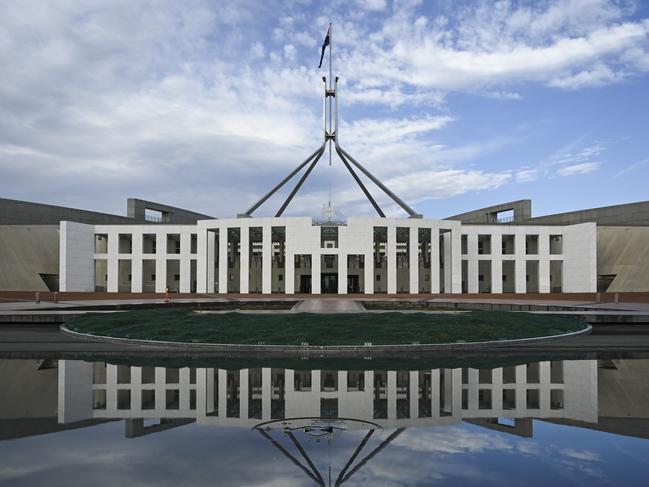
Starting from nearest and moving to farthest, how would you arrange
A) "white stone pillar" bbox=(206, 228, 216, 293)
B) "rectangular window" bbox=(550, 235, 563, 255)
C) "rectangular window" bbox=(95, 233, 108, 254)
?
1. "white stone pillar" bbox=(206, 228, 216, 293)
2. "rectangular window" bbox=(550, 235, 563, 255)
3. "rectangular window" bbox=(95, 233, 108, 254)

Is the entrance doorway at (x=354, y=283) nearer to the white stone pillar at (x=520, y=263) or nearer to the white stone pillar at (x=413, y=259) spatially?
the white stone pillar at (x=413, y=259)

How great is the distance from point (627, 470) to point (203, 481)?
506 centimetres

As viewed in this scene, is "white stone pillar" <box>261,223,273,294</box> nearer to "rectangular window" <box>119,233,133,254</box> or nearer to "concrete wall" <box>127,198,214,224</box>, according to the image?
"rectangular window" <box>119,233,133,254</box>

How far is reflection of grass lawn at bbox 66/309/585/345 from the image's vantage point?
615 inches

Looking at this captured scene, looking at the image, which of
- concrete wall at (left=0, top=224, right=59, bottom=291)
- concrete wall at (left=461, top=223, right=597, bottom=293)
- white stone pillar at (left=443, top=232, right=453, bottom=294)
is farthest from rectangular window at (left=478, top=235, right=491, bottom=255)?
concrete wall at (left=0, top=224, right=59, bottom=291)

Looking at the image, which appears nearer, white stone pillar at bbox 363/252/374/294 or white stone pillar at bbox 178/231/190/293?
white stone pillar at bbox 363/252/374/294

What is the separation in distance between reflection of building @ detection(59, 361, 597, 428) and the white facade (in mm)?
A: 33816

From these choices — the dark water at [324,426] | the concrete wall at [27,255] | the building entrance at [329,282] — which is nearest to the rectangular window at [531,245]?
the building entrance at [329,282]

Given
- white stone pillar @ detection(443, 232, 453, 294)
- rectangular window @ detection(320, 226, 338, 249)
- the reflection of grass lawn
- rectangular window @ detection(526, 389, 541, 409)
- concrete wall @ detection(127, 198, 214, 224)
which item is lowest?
rectangular window @ detection(526, 389, 541, 409)

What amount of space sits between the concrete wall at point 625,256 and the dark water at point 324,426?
41.9 metres

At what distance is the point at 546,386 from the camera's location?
10.4 meters

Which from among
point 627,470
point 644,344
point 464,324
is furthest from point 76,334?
point 644,344

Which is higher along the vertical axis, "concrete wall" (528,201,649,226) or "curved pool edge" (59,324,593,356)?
"concrete wall" (528,201,649,226)

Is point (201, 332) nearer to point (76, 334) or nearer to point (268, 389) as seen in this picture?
A: point (76, 334)
